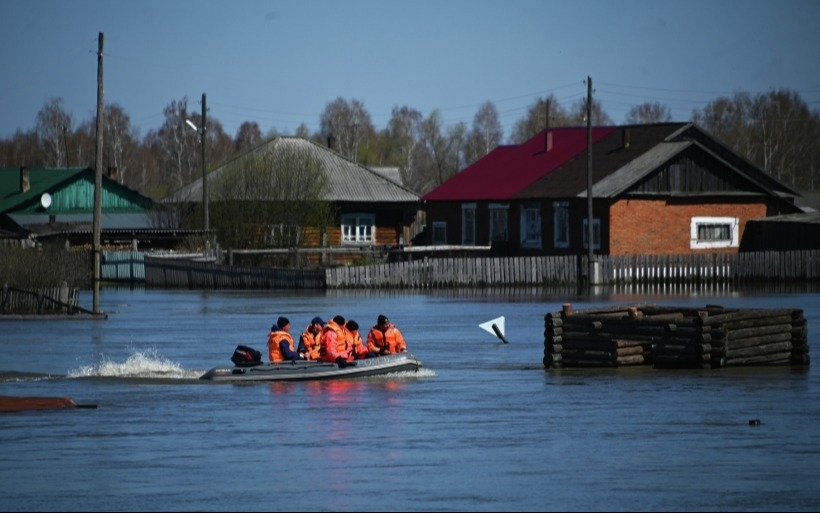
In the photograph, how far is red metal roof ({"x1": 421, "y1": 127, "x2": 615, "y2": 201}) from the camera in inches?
2985

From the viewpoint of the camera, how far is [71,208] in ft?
285

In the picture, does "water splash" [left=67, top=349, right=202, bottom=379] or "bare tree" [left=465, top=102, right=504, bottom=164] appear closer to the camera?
"water splash" [left=67, top=349, right=202, bottom=379]

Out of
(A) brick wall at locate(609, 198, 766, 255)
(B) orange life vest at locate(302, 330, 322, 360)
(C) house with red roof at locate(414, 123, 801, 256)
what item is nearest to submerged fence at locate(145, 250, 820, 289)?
(C) house with red roof at locate(414, 123, 801, 256)

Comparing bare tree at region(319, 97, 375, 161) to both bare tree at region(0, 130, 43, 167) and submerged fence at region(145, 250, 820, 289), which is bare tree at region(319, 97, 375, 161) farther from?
submerged fence at region(145, 250, 820, 289)

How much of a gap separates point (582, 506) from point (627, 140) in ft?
193

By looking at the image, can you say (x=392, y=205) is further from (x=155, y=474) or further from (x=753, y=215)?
(x=155, y=474)

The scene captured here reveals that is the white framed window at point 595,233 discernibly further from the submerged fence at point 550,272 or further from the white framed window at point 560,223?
the submerged fence at point 550,272

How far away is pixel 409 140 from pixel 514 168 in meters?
99.2

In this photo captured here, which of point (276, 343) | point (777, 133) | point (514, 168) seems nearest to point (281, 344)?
point (276, 343)

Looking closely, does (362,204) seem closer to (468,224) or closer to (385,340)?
(468,224)

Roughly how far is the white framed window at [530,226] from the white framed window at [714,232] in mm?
7128

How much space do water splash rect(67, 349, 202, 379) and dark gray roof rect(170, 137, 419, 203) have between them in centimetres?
4771

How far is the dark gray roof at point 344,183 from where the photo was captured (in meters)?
84.7

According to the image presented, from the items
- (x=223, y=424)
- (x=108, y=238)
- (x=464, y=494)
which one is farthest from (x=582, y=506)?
(x=108, y=238)
